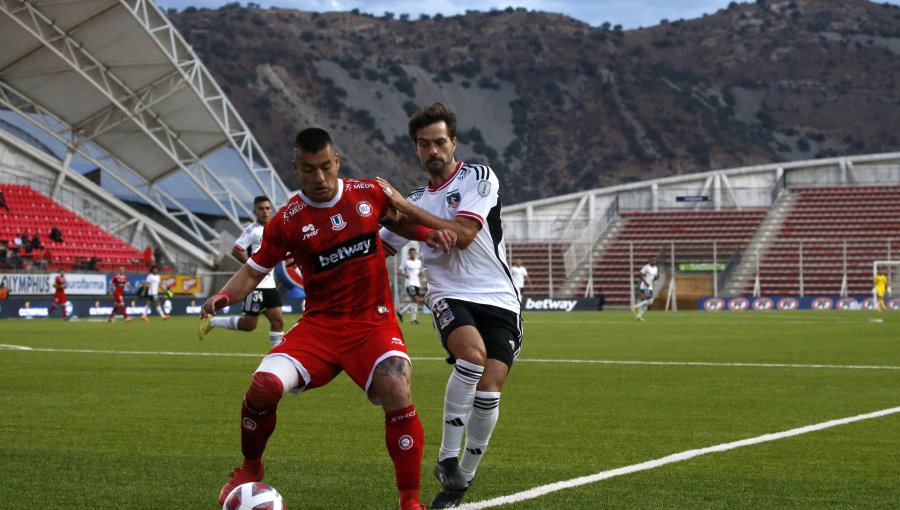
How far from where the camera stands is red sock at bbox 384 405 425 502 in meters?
5.81

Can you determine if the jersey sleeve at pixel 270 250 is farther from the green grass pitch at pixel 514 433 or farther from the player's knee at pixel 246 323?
the player's knee at pixel 246 323

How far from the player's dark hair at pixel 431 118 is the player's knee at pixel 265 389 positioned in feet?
5.82

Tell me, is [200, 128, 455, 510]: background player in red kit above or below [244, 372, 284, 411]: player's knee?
above

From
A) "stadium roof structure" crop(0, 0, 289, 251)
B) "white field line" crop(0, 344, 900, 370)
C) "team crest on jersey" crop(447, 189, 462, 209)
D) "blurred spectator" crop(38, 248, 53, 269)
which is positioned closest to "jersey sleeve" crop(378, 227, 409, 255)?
"team crest on jersey" crop(447, 189, 462, 209)

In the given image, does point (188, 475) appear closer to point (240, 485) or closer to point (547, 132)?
point (240, 485)

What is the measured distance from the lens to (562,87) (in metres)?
154

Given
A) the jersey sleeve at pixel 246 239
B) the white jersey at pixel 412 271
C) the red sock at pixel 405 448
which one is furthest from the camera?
the white jersey at pixel 412 271

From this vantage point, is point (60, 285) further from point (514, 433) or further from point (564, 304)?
point (514, 433)

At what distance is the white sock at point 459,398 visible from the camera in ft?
21.9

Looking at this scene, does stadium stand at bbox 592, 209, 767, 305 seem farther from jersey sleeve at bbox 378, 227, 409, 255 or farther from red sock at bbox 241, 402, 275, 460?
red sock at bbox 241, 402, 275, 460

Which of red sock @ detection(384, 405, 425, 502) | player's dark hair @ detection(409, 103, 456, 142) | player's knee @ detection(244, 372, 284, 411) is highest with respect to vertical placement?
player's dark hair @ detection(409, 103, 456, 142)

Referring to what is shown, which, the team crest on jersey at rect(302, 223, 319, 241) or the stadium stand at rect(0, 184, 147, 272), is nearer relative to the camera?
the team crest on jersey at rect(302, 223, 319, 241)

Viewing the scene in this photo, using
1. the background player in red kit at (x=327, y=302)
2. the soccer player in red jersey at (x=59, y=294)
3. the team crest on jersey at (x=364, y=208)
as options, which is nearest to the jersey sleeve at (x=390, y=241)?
the background player in red kit at (x=327, y=302)

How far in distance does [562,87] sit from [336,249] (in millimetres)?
149721
